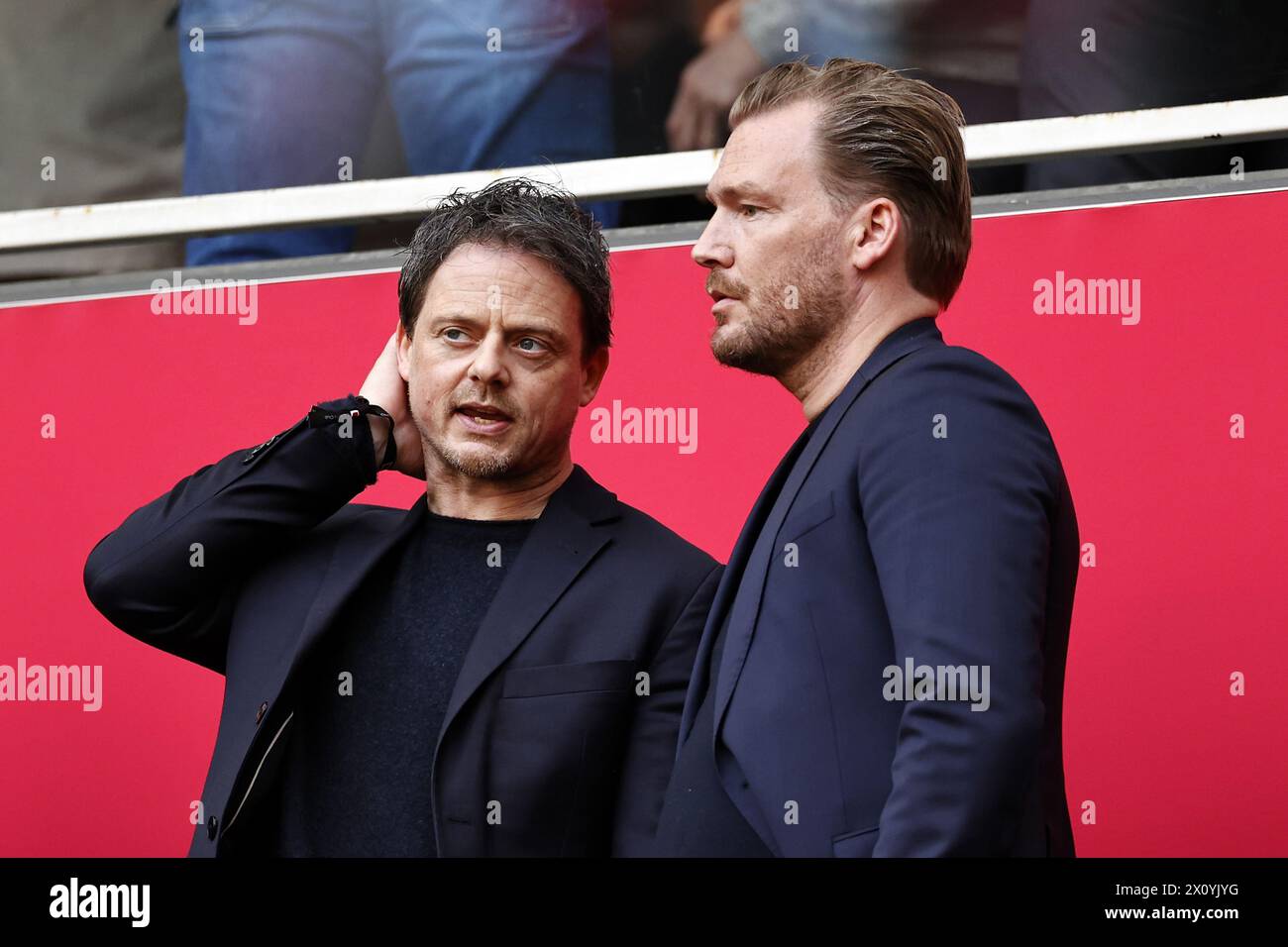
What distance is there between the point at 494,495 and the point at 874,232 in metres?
0.69

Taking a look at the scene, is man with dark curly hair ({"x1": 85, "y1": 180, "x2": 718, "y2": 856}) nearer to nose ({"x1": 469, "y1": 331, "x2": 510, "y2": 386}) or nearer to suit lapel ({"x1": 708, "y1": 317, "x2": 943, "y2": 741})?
nose ({"x1": 469, "y1": 331, "x2": 510, "y2": 386})

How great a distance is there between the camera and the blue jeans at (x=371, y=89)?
3199 mm

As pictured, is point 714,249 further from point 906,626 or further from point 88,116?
point 88,116

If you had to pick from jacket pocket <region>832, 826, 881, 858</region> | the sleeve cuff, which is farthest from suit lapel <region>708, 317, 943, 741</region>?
the sleeve cuff

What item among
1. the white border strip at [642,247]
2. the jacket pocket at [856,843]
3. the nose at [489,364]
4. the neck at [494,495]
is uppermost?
the white border strip at [642,247]

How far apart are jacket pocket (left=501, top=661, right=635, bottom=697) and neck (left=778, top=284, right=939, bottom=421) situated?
0.44 m

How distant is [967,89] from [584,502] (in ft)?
3.67

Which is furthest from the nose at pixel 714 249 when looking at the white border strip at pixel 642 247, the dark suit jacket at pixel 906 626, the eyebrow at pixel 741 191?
the white border strip at pixel 642 247

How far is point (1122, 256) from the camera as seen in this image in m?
2.72

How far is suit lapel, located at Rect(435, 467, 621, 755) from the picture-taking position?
2.13m

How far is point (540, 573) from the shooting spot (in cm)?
221

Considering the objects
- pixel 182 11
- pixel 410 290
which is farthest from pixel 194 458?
pixel 410 290

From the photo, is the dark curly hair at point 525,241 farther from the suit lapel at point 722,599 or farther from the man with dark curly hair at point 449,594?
the suit lapel at point 722,599

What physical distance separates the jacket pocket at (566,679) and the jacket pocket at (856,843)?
53 cm
